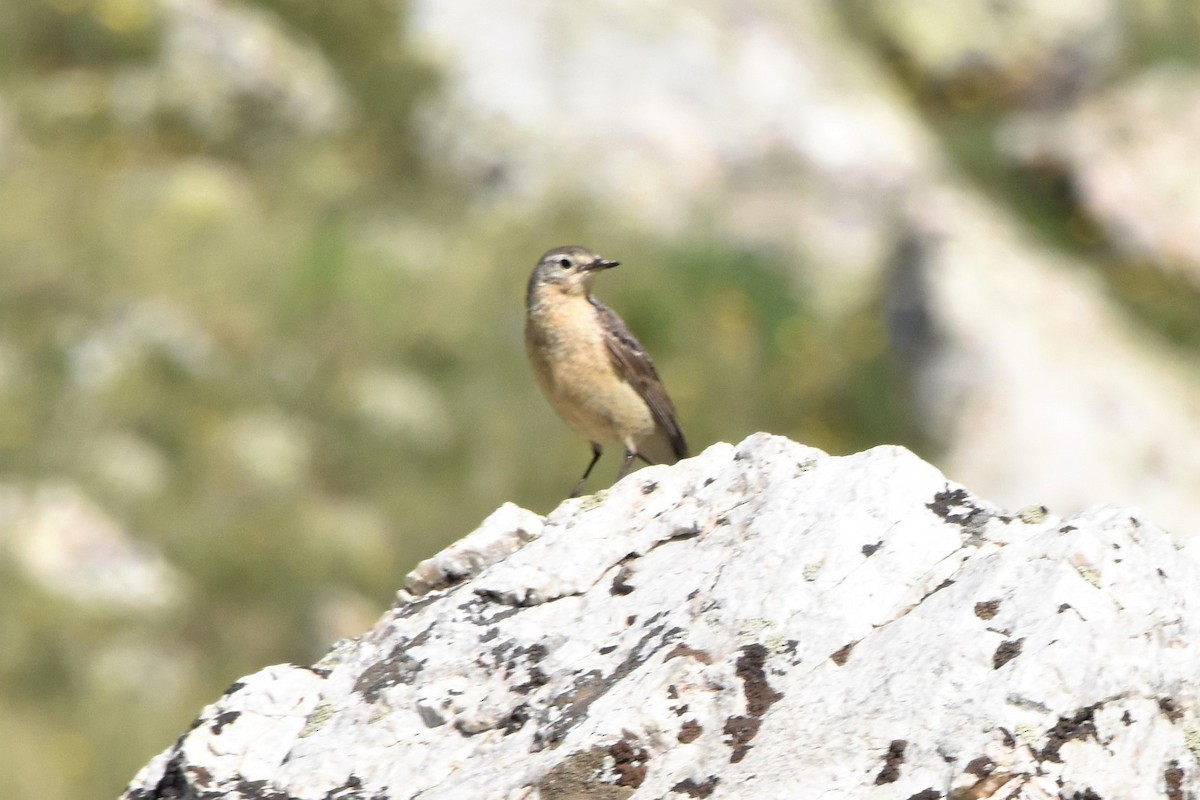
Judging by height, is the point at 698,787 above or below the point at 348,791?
below

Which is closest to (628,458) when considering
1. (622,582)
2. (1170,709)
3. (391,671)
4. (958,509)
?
(622,582)

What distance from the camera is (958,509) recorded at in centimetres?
524

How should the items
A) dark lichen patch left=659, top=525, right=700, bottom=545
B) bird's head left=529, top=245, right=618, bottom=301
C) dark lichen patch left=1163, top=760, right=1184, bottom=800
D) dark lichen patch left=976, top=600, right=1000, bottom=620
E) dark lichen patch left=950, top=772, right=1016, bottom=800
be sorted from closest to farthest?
dark lichen patch left=950, top=772, right=1016, bottom=800
dark lichen patch left=1163, top=760, right=1184, bottom=800
dark lichen patch left=976, top=600, right=1000, bottom=620
dark lichen patch left=659, top=525, right=700, bottom=545
bird's head left=529, top=245, right=618, bottom=301

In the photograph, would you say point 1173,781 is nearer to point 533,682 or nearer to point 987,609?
point 987,609

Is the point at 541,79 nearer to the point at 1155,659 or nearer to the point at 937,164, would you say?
the point at 937,164

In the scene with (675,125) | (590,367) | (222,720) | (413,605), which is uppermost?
(675,125)

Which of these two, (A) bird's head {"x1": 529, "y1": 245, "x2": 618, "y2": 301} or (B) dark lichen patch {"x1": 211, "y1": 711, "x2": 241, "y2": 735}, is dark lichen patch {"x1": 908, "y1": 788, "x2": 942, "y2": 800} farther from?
(A) bird's head {"x1": 529, "y1": 245, "x2": 618, "y2": 301}

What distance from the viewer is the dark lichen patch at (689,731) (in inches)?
184

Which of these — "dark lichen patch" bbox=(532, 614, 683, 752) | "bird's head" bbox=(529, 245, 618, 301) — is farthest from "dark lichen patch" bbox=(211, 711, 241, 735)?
"bird's head" bbox=(529, 245, 618, 301)

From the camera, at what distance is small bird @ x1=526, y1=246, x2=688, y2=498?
9453 millimetres

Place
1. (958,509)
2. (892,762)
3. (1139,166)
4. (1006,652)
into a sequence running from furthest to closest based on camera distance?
(1139,166) < (958,509) < (1006,652) < (892,762)

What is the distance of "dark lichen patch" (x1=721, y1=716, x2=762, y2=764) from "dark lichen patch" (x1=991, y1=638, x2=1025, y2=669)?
0.69 m

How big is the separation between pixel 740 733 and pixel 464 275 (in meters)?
12.5

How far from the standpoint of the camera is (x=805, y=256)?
18141 millimetres
